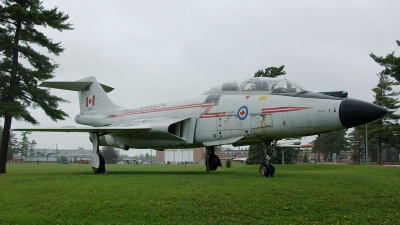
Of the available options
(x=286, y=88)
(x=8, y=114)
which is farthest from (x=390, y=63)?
(x=8, y=114)

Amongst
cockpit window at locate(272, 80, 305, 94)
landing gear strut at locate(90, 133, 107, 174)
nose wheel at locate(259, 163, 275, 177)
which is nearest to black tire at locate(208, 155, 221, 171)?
landing gear strut at locate(90, 133, 107, 174)

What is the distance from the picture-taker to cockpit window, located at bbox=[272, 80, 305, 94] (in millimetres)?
13281

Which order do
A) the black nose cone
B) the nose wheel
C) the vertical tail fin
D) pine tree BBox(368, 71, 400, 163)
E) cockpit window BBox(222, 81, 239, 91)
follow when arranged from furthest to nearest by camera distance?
1. pine tree BBox(368, 71, 400, 163)
2. the vertical tail fin
3. cockpit window BBox(222, 81, 239, 91)
4. the nose wheel
5. the black nose cone

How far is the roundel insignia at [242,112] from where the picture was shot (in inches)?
549

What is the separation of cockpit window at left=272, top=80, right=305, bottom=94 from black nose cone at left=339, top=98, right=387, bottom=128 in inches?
76.7

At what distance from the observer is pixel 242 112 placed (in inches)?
553

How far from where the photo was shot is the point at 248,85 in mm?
14523

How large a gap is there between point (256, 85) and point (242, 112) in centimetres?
114

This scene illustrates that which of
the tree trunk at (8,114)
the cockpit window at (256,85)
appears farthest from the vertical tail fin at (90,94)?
the cockpit window at (256,85)

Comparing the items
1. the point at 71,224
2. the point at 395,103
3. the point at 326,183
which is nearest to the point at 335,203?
the point at 326,183

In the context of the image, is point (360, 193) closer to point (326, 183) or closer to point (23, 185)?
point (326, 183)

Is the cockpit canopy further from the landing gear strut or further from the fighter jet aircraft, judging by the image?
the landing gear strut

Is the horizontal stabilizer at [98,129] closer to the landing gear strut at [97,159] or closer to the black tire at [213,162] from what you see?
the landing gear strut at [97,159]

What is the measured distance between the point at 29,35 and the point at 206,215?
54.5 feet
